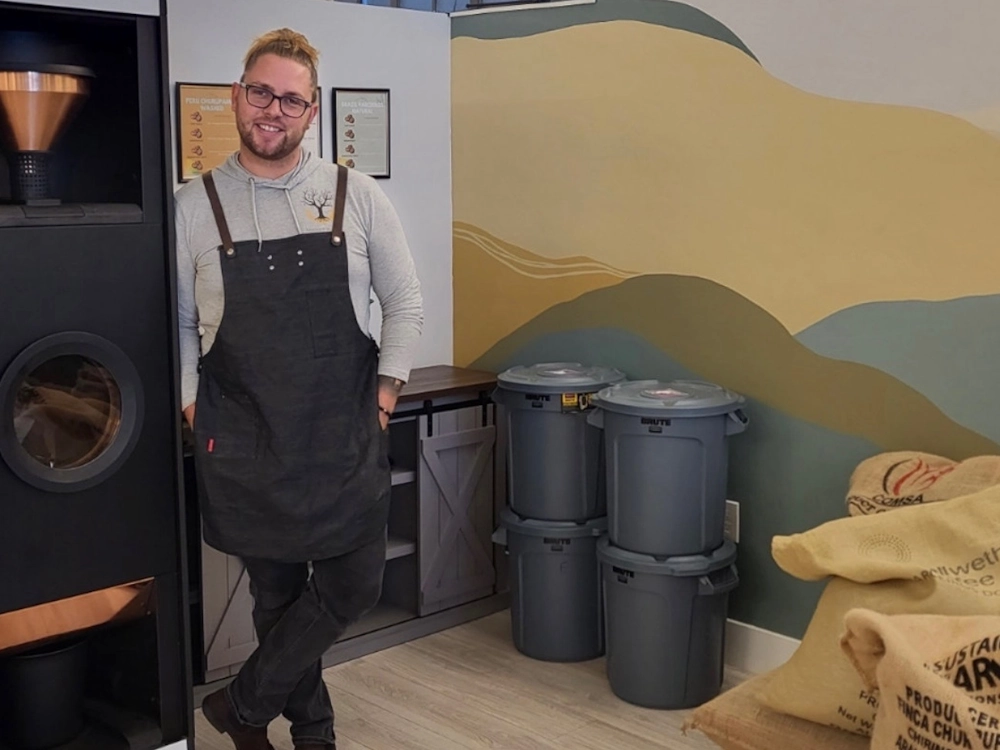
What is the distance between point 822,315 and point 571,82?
3.68 ft

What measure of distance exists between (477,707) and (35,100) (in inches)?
74.6

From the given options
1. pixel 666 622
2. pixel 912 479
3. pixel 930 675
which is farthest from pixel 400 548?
pixel 930 675

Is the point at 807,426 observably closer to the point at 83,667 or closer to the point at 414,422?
the point at 414,422

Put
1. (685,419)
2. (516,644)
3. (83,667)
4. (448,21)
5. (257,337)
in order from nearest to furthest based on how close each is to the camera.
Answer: (257,337) < (83,667) < (685,419) < (516,644) < (448,21)

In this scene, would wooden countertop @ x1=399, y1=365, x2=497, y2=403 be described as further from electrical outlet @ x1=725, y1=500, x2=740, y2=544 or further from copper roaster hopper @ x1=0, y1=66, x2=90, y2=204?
copper roaster hopper @ x1=0, y1=66, x2=90, y2=204

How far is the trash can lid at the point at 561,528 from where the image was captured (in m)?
3.47

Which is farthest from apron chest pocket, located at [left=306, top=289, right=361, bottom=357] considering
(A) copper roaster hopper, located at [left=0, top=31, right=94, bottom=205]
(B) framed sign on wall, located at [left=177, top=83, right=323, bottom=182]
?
(B) framed sign on wall, located at [left=177, top=83, right=323, bottom=182]

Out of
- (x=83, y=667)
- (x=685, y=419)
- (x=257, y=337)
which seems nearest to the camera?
(x=257, y=337)

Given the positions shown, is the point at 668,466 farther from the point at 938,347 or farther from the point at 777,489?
the point at 938,347

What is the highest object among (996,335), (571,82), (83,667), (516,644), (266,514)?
(571,82)

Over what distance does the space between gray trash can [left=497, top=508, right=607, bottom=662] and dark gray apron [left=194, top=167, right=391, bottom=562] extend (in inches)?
37.1

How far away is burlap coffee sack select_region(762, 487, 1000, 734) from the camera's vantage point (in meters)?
1.87

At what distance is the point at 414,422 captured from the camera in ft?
12.0

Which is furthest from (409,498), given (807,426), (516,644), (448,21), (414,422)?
(448,21)
